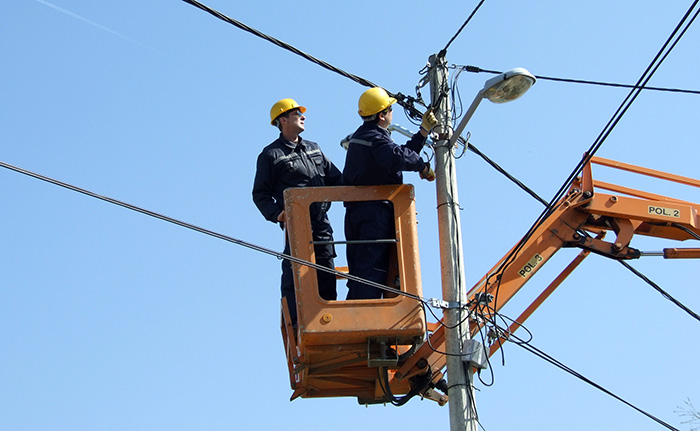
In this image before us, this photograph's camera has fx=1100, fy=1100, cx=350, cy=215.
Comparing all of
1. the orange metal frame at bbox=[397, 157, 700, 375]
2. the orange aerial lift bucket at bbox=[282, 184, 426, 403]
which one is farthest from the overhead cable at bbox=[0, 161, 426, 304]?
the orange metal frame at bbox=[397, 157, 700, 375]

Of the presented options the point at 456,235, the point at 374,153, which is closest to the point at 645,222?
the point at 456,235

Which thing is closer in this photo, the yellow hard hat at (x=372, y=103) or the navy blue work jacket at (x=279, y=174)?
the yellow hard hat at (x=372, y=103)

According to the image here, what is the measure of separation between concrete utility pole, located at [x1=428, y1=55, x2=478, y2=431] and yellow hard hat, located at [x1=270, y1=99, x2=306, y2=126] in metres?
1.28

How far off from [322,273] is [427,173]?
1.27 m

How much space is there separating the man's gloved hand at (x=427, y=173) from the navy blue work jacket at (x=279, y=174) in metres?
1.08

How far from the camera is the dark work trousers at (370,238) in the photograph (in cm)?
916

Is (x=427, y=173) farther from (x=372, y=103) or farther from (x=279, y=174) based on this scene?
(x=279, y=174)

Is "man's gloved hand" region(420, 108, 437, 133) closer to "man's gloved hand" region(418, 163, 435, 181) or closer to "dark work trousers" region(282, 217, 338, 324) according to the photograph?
"man's gloved hand" region(418, 163, 435, 181)

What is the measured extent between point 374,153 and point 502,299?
2.14 meters

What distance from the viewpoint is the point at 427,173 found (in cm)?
945

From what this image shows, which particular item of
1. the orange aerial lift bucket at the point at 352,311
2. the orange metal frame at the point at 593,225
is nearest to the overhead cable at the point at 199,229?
the orange aerial lift bucket at the point at 352,311

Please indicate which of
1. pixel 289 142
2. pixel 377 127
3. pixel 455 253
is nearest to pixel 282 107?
pixel 289 142

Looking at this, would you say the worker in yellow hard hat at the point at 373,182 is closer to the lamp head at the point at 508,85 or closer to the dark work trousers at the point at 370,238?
the dark work trousers at the point at 370,238

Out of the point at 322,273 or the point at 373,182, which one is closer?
the point at 373,182
